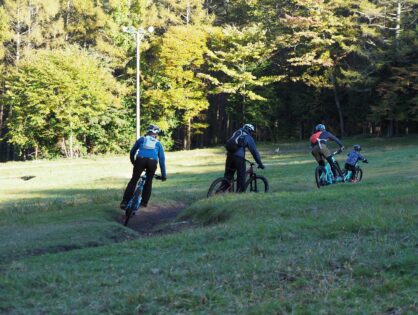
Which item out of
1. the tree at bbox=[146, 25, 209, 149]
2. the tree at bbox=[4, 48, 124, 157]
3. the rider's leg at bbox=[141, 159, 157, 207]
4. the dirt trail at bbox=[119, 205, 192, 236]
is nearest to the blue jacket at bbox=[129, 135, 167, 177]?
the rider's leg at bbox=[141, 159, 157, 207]

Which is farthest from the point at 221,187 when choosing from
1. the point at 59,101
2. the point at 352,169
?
the point at 59,101

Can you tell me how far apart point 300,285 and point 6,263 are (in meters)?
4.30

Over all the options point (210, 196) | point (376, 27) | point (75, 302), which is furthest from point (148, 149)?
point (376, 27)

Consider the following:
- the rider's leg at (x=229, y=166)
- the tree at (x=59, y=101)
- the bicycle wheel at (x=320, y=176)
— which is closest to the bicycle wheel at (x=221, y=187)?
the rider's leg at (x=229, y=166)

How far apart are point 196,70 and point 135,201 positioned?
43.6m

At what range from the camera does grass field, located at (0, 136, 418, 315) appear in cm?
482

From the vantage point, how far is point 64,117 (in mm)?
45500

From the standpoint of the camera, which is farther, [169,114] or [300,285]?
[169,114]

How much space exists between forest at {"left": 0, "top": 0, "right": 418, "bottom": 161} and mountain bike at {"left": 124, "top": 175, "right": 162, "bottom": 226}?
33.3m

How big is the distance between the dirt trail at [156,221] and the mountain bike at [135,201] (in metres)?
0.26

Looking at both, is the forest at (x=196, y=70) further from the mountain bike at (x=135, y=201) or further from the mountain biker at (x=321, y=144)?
the mountain bike at (x=135, y=201)

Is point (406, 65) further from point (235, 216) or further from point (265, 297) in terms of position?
point (265, 297)

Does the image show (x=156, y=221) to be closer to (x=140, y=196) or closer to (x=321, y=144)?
(x=140, y=196)

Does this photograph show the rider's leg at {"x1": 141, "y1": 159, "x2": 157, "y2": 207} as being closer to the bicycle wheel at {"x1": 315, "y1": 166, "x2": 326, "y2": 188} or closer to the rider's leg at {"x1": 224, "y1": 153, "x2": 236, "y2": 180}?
the rider's leg at {"x1": 224, "y1": 153, "x2": 236, "y2": 180}
